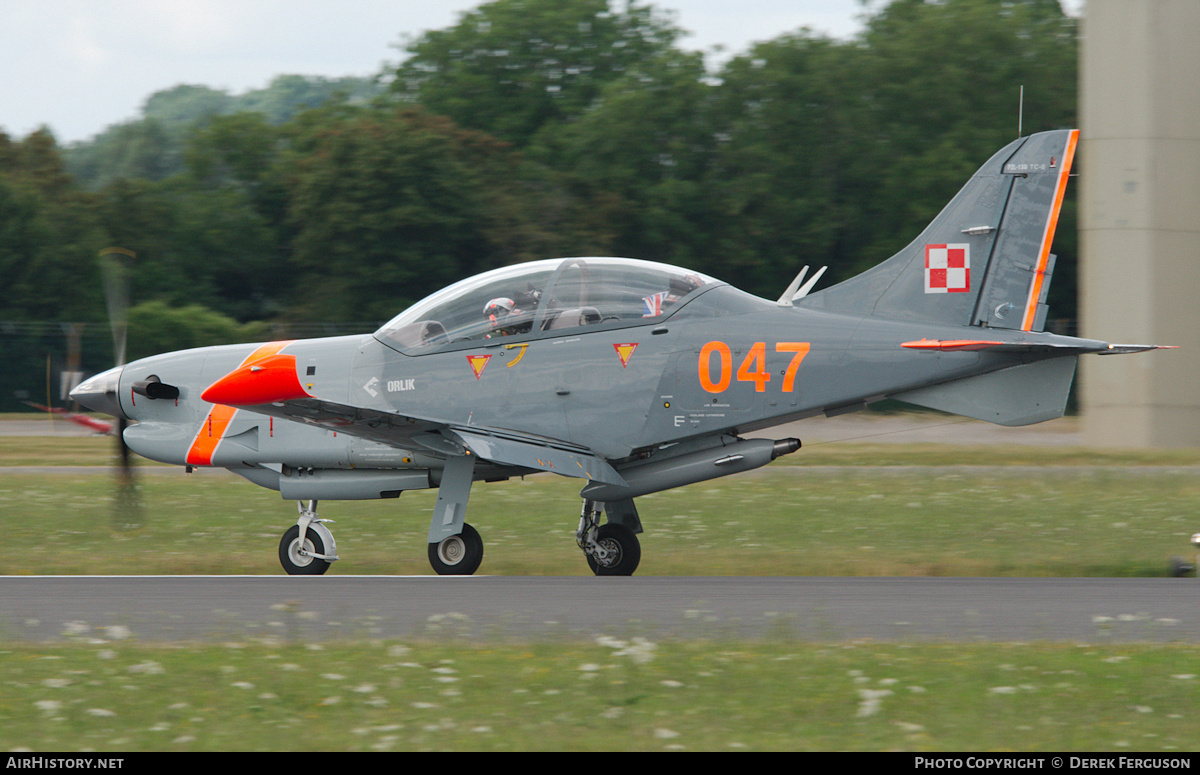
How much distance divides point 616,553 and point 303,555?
2.94 m

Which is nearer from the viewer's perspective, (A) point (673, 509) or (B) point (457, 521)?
(B) point (457, 521)

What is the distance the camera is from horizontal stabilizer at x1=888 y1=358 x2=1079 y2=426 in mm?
11094

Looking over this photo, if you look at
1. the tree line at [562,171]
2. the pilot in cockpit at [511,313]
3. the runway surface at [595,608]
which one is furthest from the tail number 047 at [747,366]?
the tree line at [562,171]

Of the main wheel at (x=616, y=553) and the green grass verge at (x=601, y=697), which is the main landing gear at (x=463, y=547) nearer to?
the main wheel at (x=616, y=553)

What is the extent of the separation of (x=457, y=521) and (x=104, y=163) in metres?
81.4

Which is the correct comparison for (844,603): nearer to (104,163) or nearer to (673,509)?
(673,509)

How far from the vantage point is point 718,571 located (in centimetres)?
1283

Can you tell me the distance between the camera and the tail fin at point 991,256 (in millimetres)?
11422

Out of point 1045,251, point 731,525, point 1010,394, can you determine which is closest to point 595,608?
point 1010,394

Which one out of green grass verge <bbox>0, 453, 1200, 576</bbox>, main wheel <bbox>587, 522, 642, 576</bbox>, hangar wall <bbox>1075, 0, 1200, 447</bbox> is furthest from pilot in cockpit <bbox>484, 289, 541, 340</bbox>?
hangar wall <bbox>1075, 0, 1200, 447</bbox>

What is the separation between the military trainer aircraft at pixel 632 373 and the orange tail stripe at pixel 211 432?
0.03 m

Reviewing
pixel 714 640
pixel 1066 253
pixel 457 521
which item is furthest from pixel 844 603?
pixel 1066 253

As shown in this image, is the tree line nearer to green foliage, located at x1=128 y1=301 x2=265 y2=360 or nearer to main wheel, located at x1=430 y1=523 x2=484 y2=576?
green foliage, located at x1=128 y1=301 x2=265 y2=360

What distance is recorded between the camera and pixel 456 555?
11.8 meters
